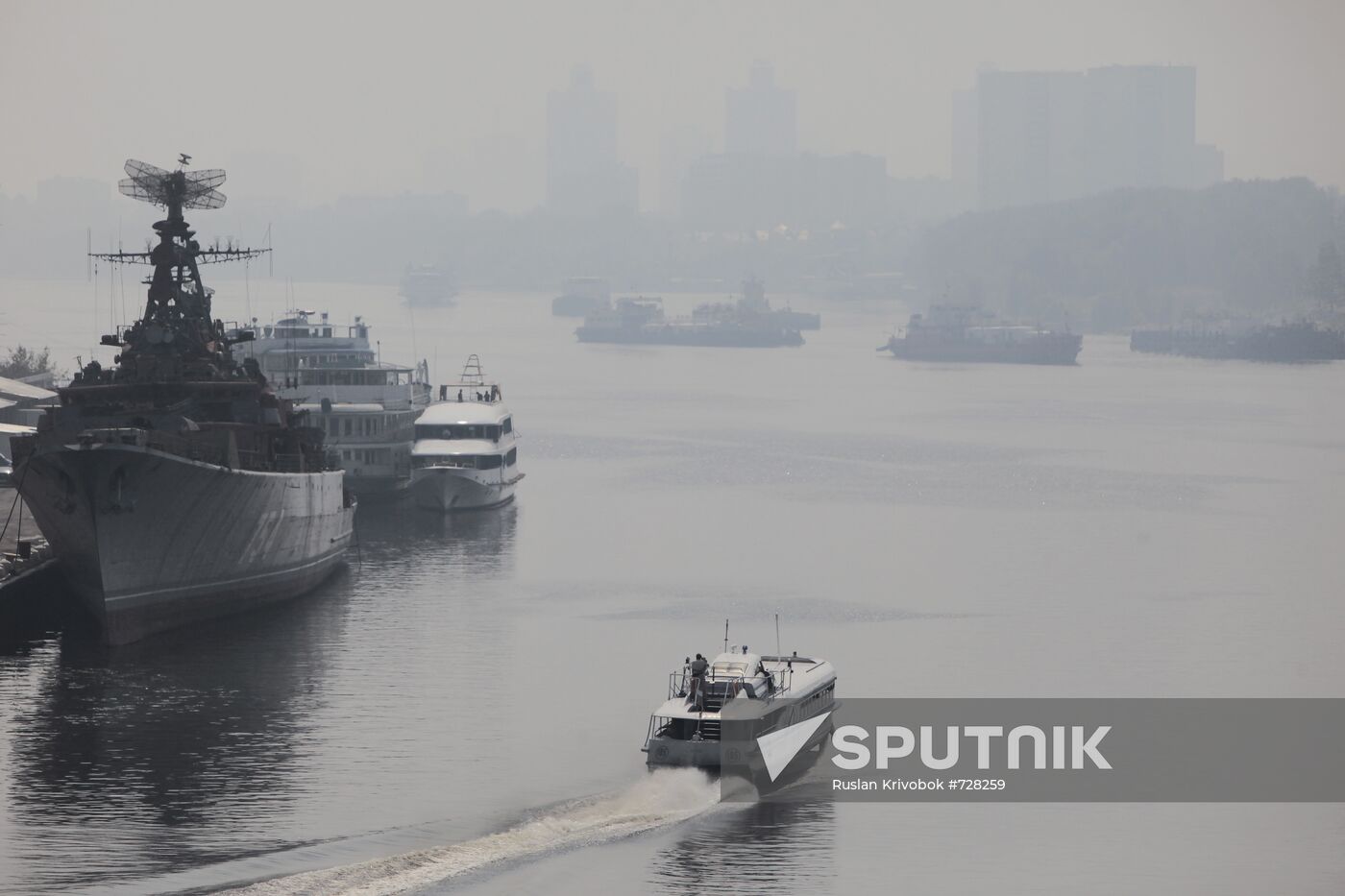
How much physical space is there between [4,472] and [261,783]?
48660 mm

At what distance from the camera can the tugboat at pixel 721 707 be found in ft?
146

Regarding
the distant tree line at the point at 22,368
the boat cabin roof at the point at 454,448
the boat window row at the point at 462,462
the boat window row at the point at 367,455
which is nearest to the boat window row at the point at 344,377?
the boat window row at the point at 367,455

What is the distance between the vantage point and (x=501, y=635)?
6475 centimetres

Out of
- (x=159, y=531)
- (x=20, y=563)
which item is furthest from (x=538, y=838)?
(x=20, y=563)

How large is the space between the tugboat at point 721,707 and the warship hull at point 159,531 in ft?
65.5

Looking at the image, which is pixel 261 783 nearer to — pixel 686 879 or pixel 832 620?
pixel 686 879

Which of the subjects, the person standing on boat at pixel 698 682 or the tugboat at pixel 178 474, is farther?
the tugboat at pixel 178 474

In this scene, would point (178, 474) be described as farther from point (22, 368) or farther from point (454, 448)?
point (22, 368)

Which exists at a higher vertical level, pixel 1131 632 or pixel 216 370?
pixel 216 370

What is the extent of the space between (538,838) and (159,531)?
23473 millimetres

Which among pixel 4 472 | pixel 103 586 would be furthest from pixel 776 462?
pixel 103 586

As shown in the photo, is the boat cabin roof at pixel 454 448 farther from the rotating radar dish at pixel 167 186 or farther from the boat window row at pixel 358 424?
the rotating radar dish at pixel 167 186

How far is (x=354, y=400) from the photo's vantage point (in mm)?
99562

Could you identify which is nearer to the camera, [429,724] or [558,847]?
[558,847]
